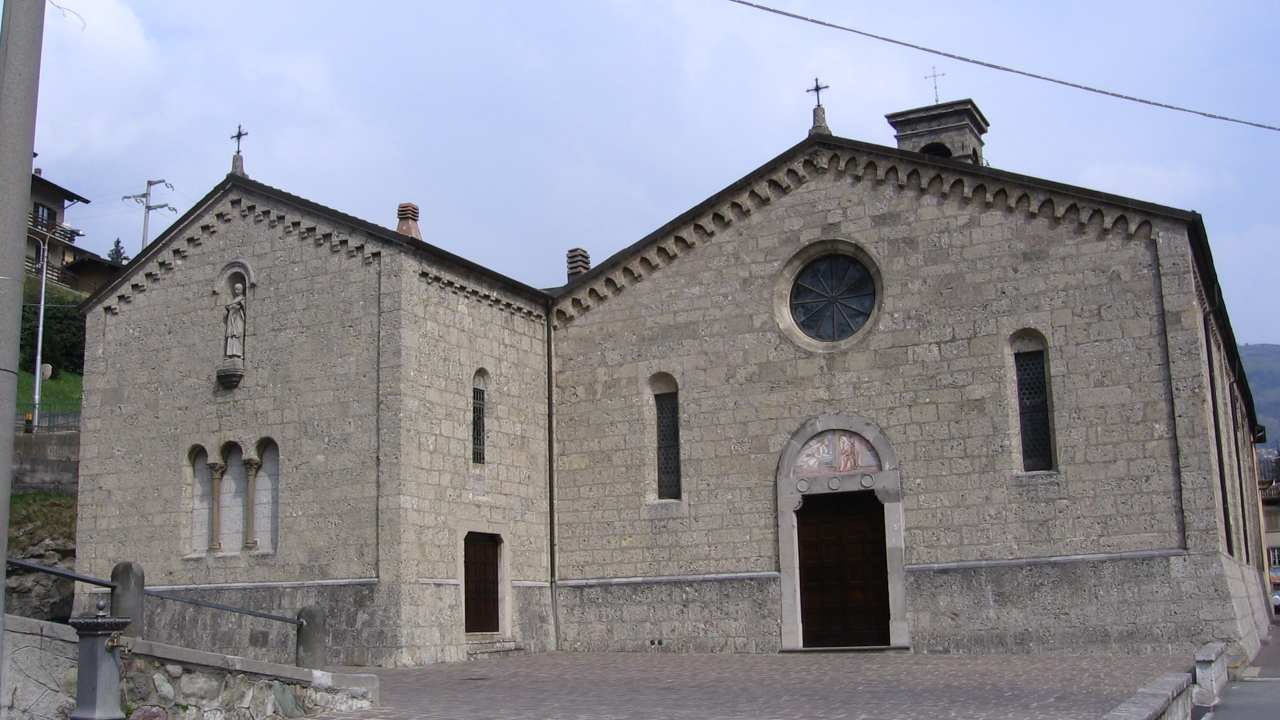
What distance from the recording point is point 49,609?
86.9 ft

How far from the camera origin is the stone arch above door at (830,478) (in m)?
22.0

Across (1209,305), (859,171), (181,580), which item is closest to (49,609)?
(181,580)

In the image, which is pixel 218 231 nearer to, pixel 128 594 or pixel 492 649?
pixel 492 649

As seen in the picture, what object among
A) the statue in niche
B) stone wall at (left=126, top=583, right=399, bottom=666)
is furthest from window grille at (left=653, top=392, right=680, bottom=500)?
the statue in niche

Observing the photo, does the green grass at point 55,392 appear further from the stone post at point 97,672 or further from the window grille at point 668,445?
the stone post at point 97,672

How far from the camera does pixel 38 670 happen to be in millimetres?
10086

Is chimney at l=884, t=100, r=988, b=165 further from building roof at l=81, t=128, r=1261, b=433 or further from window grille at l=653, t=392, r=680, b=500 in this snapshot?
window grille at l=653, t=392, r=680, b=500

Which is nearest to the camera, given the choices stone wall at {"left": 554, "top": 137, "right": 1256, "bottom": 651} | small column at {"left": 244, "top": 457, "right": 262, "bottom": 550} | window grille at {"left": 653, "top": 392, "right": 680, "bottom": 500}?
stone wall at {"left": 554, "top": 137, "right": 1256, "bottom": 651}

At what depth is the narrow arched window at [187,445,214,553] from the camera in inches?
902

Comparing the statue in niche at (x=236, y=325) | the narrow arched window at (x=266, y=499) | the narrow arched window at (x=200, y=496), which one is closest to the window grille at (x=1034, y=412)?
the narrow arched window at (x=266, y=499)

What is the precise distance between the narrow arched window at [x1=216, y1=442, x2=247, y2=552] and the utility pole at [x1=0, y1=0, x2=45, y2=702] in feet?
57.8

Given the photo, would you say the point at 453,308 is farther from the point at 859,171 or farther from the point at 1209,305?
the point at 1209,305

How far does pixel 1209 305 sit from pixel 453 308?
15230mm

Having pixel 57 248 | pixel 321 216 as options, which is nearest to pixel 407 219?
pixel 321 216
